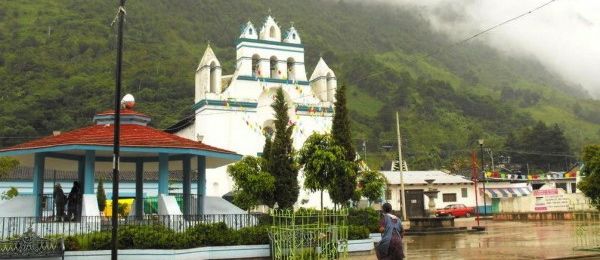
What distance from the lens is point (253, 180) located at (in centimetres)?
2164

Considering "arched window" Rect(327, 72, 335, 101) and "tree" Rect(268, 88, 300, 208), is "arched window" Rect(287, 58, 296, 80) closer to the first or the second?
"arched window" Rect(327, 72, 335, 101)

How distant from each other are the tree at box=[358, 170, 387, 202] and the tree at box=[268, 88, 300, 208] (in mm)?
3556

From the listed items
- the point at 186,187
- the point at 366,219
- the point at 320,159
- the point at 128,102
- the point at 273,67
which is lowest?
the point at 366,219

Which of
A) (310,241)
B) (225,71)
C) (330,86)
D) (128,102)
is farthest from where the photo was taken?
(225,71)

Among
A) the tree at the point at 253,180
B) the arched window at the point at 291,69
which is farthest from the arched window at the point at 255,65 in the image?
the tree at the point at 253,180

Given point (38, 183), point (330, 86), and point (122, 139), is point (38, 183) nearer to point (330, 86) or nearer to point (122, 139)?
point (122, 139)

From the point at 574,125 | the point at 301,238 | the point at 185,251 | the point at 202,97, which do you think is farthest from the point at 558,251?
the point at 574,125

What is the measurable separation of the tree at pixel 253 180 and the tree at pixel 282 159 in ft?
1.56

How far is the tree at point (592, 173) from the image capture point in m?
16.6

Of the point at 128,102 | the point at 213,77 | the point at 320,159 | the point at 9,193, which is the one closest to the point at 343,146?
the point at 320,159

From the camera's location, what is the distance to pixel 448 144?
94.2 meters

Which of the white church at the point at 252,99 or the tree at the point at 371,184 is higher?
the white church at the point at 252,99

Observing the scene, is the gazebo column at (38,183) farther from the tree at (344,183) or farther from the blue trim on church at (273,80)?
the blue trim on church at (273,80)

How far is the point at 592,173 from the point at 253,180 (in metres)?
11.7
